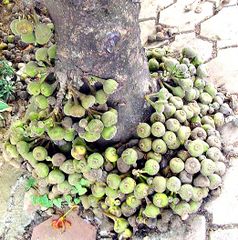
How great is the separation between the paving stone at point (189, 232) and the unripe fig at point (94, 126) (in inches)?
20.9

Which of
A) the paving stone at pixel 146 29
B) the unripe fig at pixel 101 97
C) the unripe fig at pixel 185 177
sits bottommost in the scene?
the paving stone at pixel 146 29

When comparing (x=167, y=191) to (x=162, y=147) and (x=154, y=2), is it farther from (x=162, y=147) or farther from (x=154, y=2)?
(x=154, y=2)

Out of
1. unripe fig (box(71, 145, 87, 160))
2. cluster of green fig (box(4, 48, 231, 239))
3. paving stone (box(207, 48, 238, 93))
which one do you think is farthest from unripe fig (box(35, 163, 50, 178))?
paving stone (box(207, 48, 238, 93))

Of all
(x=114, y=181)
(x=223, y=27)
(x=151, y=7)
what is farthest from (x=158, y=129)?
(x=151, y=7)

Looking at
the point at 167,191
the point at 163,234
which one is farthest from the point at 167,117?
the point at 163,234

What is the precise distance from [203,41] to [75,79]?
1.12m

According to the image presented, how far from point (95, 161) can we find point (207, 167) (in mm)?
446

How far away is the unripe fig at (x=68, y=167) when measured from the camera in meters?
2.06

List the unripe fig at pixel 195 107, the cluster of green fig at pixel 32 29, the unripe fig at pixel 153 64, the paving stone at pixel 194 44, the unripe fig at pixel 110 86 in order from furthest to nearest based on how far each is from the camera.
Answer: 1. the paving stone at pixel 194 44
2. the unripe fig at pixel 153 64
3. the unripe fig at pixel 195 107
4. the unripe fig at pixel 110 86
5. the cluster of green fig at pixel 32 29

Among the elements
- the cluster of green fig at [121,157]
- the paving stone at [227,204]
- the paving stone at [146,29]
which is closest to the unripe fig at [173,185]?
the cluster of green fig at [121,157]

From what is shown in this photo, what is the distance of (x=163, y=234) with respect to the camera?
2.12 metres

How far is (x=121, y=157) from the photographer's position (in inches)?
80.9

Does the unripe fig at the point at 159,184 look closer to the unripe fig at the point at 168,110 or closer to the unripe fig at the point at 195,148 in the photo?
the unripe fig at the point at 195,148

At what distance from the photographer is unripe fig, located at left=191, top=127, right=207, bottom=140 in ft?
7.12
